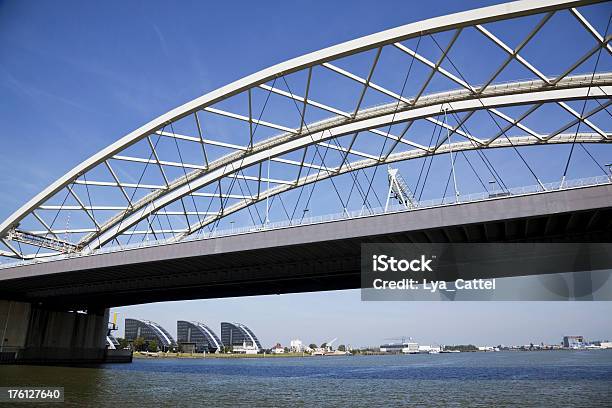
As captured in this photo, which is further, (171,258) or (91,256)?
A: (91,256)

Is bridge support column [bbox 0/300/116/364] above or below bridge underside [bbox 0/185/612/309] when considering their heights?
below

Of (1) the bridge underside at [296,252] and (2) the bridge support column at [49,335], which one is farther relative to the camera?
(2) the bridge support column at [49,335]

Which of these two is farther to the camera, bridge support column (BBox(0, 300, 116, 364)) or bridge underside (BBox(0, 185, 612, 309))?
bridge support column (BBox(0, 300, 116, 364))

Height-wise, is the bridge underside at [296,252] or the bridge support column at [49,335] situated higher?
the bridge underside at [296,252]

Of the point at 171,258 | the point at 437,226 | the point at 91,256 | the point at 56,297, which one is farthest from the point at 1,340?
the point at 437,226

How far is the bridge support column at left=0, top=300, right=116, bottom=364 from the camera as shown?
186ft

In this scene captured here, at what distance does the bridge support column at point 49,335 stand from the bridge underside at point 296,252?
7.08ft

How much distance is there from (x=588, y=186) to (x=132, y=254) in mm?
33142

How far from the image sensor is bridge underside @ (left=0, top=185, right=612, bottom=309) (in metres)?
26.6

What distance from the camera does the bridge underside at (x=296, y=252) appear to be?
26.6 m

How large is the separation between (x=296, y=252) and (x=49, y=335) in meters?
44.8

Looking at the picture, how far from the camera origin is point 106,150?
43281mm

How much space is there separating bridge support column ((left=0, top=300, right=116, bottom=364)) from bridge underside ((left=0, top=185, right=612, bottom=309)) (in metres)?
2.16

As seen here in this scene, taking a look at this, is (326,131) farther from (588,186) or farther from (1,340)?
(1,340)
